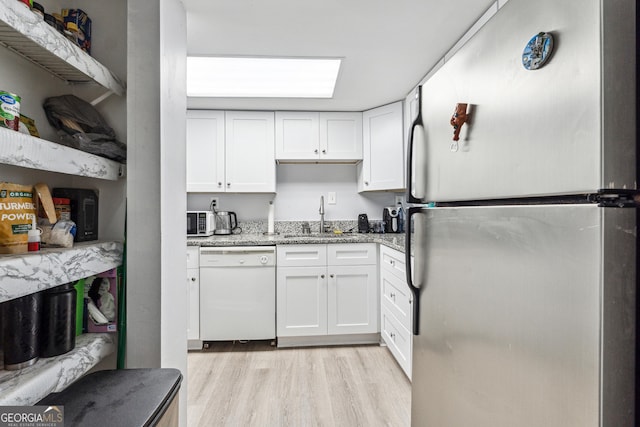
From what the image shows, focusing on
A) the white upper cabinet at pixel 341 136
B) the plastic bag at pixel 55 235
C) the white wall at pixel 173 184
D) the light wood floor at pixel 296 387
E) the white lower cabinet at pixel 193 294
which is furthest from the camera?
the white upper cabinet at pixel 341 136

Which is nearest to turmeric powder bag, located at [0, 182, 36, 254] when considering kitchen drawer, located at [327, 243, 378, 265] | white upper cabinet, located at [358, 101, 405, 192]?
kitchen drawer, located at [327, 243, 378, 265]

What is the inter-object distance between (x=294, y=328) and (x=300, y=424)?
992 millimetres

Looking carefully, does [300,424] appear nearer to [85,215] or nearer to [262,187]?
[85,215]

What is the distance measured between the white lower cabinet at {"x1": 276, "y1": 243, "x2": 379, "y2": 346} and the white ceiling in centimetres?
146

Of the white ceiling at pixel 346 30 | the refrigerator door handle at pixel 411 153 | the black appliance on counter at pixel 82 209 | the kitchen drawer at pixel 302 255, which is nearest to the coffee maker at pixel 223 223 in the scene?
the kitchen drawer at pixel 302 255

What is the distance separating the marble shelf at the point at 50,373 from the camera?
0.77m

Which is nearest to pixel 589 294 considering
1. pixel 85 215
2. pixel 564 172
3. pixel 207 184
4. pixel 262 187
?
pixel 564 172

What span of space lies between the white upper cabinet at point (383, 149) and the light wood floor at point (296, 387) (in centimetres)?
151

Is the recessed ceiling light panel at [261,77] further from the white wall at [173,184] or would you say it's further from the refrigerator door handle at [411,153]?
the refrigerator door handle at [411,153]

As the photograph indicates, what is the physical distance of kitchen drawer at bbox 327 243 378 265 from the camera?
8.99 feet

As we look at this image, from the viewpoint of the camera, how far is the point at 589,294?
0.50 metres

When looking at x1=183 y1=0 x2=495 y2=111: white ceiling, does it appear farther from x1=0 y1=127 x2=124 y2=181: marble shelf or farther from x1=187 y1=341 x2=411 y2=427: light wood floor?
x1=187 y1=341 x2=411 y2=427: light wood floor

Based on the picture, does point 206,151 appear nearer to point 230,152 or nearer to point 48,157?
point 230,152

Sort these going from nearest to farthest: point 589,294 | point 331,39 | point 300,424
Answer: point 589,294
point 300,424
point 331,39
